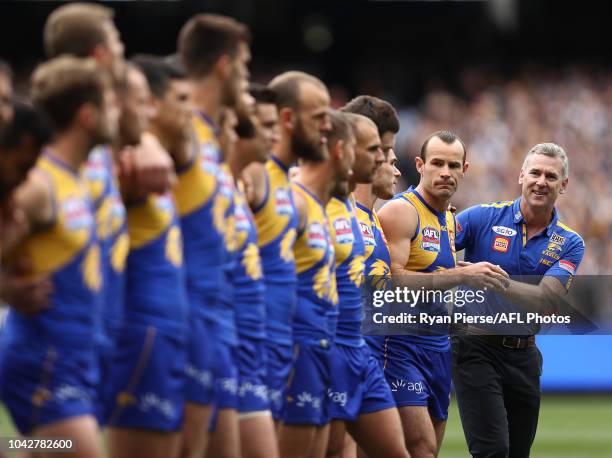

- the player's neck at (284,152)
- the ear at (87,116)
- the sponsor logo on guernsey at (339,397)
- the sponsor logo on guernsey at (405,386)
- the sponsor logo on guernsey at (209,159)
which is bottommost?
the sponsor logo on guernsey at (339,397)

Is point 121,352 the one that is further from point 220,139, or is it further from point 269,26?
point 269,26

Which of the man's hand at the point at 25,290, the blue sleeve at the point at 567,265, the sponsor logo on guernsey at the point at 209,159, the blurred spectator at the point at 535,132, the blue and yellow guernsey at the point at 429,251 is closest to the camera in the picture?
the man's hand at the point at 25,290

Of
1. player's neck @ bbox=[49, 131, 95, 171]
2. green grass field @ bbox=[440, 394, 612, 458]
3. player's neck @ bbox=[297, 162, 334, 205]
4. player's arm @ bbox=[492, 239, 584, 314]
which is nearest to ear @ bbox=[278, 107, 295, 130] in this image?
player's neck @ bbox=[297, 162, 334, 205]

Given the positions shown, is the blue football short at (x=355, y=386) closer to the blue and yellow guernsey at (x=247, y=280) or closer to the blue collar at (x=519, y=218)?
the blue and yellow guernsey at (x=247, y=280)

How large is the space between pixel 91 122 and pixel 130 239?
71 cm

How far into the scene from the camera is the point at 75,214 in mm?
5688

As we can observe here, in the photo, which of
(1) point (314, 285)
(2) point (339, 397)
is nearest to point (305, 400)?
(2) point (339, 397)

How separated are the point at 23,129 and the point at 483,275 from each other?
5.12m

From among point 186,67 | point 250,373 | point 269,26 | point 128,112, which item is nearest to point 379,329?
point 250,373

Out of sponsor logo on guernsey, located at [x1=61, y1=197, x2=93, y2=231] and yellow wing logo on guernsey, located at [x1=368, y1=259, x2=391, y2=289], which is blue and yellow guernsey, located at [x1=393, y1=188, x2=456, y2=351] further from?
sponsor logo on guernsey, located at [x1=61, y1=197, x2=93, y2=231]

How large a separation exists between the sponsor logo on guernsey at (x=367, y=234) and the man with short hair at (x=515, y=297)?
3.75ft

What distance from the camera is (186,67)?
7.07 meters

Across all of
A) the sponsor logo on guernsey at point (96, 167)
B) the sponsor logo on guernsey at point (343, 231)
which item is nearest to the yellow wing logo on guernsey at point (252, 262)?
the sponsor logo on guernsey at point (96, 167)

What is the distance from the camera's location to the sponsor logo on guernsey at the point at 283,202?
784 cm
